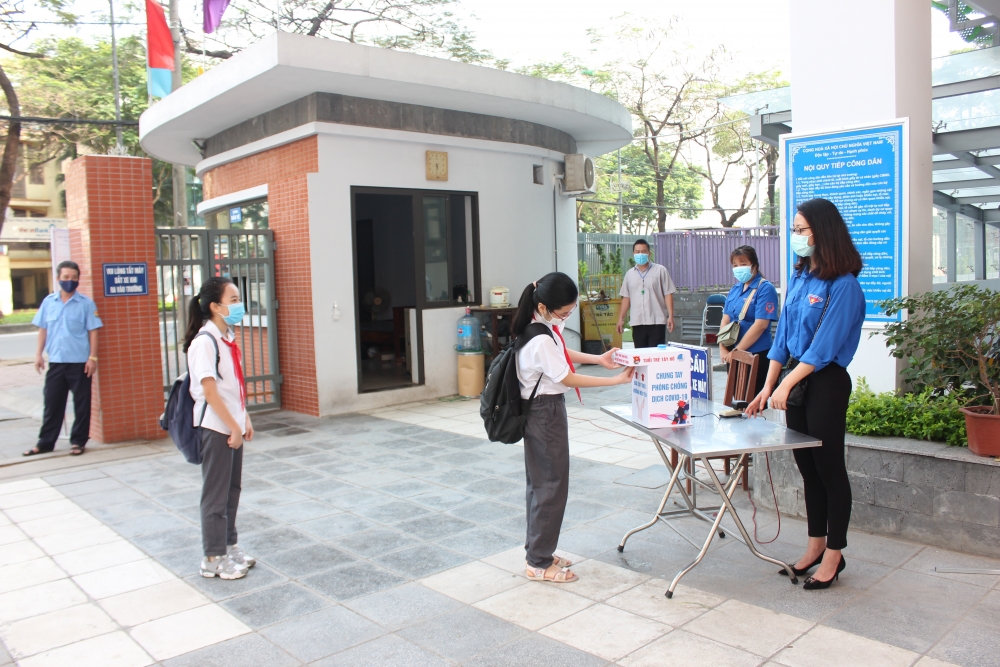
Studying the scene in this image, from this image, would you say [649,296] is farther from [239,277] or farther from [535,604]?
[535,604]

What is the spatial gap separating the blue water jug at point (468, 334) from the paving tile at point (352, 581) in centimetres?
536

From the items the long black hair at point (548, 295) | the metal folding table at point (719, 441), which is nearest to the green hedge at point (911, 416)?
the metal folding table at point (719, 441)

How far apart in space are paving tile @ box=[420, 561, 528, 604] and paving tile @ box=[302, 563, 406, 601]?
0.21 meters

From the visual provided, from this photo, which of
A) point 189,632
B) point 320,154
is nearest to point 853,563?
point 189,632

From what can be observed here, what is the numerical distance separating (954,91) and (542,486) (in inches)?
223

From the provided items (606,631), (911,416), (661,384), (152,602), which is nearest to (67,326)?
(152,602)

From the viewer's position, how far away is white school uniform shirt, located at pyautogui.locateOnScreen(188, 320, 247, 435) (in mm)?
3918

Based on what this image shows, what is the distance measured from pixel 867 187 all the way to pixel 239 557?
4.38m

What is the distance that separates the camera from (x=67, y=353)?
22.5 ft

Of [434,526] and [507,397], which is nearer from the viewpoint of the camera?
[507,397]

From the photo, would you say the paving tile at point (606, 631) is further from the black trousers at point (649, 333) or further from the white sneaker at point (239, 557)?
the black trousers at point (649, 333)

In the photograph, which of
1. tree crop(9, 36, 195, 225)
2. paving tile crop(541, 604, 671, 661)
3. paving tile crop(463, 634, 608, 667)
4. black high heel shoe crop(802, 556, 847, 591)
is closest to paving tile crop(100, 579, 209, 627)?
paving tile crop(463, 634, 608, 667)

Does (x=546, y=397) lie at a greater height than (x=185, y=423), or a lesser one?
greater

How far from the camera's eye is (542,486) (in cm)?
382
